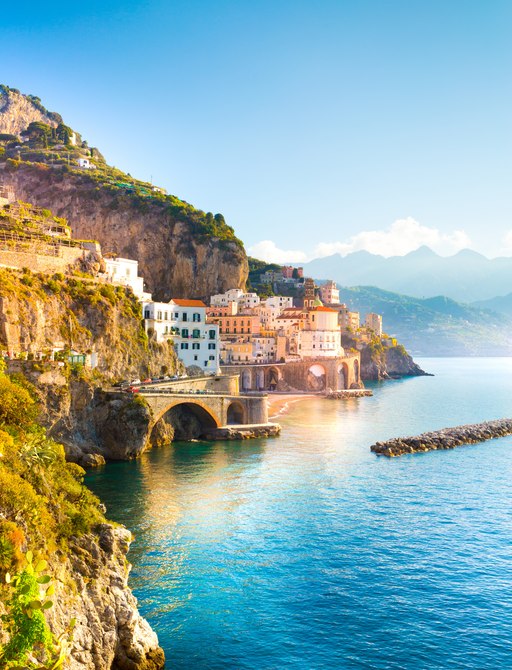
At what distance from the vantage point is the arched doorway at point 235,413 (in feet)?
294

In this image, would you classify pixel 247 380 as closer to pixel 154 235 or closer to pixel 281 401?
pixel 281 401

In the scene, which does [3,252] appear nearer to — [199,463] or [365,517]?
[199,463]

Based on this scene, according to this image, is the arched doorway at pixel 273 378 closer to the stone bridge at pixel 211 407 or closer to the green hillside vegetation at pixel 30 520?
the stone bridge at pixel 211 407

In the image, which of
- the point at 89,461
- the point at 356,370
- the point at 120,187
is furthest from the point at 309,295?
the point at 89,461

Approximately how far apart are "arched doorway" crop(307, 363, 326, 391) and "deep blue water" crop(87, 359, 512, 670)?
7781cm

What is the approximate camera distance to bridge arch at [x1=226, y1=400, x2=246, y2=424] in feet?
294

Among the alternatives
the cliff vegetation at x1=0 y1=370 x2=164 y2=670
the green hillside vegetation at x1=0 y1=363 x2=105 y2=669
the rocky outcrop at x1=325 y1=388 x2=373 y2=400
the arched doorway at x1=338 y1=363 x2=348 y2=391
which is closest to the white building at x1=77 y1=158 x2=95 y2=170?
the arched doorway at x1=338 y1=363 x2=348 y2=391

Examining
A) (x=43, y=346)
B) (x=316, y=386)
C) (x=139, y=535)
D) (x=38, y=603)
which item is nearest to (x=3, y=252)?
(x=43, y=346)

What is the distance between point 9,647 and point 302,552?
27.0 meters

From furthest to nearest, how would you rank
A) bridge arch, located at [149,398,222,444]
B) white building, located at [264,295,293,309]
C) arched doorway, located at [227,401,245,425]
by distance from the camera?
1. white building, located at [264,295,293,309]
2. arched doorway, located at [227,401,245,425]
3. bridge arch, located at [149,398,222,444]

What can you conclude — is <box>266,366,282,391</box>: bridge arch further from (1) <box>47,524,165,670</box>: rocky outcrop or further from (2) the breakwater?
(1) <box>47,524,165,670</box>: rocky outcrop

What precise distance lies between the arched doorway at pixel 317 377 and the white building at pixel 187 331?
5412 cm

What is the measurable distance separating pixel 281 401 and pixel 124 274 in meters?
43.5

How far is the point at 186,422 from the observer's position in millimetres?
84188
